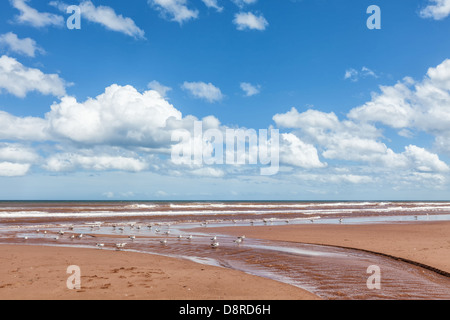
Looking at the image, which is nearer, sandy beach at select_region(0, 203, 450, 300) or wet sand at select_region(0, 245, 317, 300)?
wet sand at select_region(0, 245, 317, 300)

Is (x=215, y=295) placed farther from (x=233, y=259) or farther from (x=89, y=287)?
(x=233, y=259)

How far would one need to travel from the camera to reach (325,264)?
1429 cm

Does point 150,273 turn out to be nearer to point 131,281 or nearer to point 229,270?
point 131,281

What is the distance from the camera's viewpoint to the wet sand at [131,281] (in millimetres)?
9258

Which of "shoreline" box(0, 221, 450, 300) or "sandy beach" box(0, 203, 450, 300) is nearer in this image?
"shoreline" box(0, 221, 450, 300)

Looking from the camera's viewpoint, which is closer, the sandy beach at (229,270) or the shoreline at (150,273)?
the shoreline at (150,273)

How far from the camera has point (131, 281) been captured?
1080cm

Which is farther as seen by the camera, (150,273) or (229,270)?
(229,270)

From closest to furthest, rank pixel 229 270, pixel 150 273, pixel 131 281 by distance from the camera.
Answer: pixel 131 281
pixel 150 273
pixel 229 270

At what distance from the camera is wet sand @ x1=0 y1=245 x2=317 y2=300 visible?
9258mm

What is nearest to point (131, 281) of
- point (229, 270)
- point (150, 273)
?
point (150, 273)
